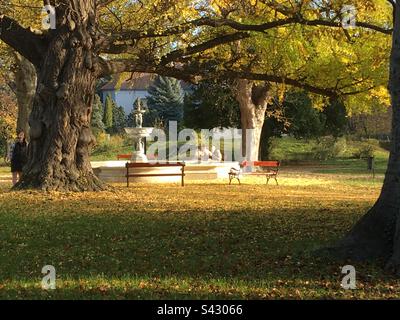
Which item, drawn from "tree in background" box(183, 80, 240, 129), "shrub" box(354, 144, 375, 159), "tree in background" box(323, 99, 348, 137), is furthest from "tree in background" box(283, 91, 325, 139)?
"shrub" box(354, 144, 375, 159)

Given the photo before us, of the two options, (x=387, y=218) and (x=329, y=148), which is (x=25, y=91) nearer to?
(x=329, y=148)

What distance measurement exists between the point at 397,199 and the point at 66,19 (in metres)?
11.4

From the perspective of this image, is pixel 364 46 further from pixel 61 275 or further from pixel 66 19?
pixel 61 275

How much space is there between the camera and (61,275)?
23.4 ft

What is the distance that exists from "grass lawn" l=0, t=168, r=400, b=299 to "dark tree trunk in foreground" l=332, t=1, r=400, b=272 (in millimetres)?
348

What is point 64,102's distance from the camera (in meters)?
16.3

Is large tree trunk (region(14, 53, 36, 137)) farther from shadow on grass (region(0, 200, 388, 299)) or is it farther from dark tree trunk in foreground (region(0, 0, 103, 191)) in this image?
shadow on grass (region(0, 200, 388, 299))

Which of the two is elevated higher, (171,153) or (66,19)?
(66,19)

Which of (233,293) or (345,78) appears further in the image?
(345,78)

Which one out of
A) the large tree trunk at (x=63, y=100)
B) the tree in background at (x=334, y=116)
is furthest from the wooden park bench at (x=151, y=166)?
the tree in background at (x=334, y=116)

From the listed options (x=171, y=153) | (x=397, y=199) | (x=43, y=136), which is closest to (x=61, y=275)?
(x=397, y=199)

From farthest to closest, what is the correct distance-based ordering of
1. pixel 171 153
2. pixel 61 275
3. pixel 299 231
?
pixel 171 153
pixel 299 231
pixel 61 275

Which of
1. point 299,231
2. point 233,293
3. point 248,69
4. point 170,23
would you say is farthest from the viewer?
point 248,69

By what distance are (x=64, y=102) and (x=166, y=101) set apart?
53962mm
